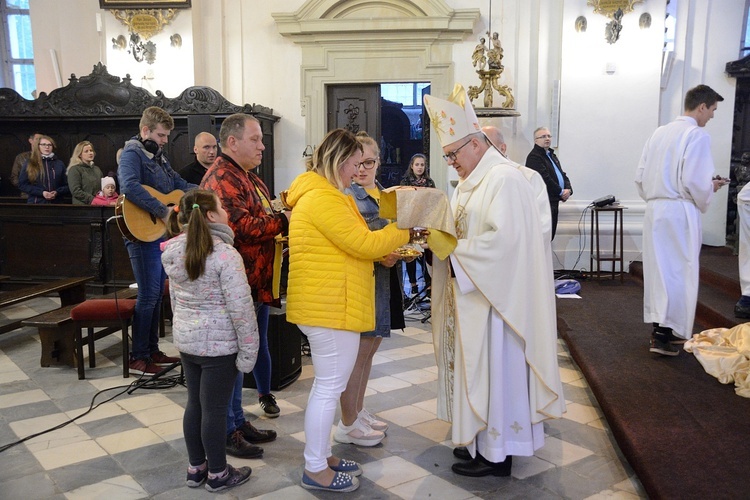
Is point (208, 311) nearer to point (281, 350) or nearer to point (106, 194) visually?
point (281, 350)

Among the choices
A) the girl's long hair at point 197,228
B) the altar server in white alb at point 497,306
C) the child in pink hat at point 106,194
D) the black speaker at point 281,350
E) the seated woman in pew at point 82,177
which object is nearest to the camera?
the girl's long hair at point 197,228

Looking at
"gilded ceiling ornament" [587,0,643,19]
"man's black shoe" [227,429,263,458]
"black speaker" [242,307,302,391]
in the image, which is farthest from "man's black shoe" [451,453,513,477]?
"gilded ceiling ornament" [587,0,643,19]

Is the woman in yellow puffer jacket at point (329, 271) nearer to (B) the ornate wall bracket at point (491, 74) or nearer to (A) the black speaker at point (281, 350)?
(A) the black speaker at point (281, 350)

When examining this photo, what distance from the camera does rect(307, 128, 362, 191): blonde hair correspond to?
8.63 feet

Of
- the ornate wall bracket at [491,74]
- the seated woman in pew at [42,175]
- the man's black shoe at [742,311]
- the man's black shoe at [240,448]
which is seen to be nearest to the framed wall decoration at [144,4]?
the seated woman in pew at [42,175]

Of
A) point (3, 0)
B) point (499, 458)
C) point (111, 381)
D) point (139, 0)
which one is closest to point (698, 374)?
point (499, 458)

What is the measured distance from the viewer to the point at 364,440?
130 inches

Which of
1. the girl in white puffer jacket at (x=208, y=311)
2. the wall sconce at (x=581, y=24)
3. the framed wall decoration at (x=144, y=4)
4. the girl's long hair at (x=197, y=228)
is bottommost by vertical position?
the girl in white puffer jacket at (x=208, y=311)

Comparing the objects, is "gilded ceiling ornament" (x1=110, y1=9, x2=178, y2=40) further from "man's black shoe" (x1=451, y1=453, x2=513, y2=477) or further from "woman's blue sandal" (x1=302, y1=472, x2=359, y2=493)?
"man's black shoe" (x1=451, y1=453, x2=513, y2=477)

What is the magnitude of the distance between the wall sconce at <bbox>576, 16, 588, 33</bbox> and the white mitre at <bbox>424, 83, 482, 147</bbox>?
5.90 m

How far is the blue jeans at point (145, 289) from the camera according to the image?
443cm

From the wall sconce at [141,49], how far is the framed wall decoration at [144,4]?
A: 1.26ft

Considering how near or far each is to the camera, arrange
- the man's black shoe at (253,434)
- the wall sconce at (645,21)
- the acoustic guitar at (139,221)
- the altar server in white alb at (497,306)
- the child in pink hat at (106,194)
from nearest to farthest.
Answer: the altar server in white alb at (497,306)
the man's black shoe at (253,434)
the acoustic guitar at (139,221)
the child in pink hat at (106,194)
the wall sconce at (645,21)

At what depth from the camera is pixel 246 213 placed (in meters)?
2.99
